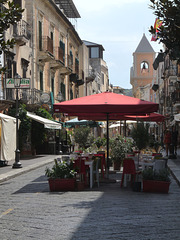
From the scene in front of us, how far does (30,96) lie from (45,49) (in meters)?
5.27

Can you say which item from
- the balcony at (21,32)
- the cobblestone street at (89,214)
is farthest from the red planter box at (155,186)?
the balcony at (21,32)

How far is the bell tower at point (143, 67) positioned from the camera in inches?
3637

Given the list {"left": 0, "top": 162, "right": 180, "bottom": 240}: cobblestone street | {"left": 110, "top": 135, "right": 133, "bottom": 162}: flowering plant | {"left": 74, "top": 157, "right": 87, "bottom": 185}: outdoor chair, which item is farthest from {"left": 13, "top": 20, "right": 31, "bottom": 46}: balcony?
{"left": 0, "top": 162, "right": 180, "bottom": 240}: cobblestone street

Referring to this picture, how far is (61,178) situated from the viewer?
10.8 metres

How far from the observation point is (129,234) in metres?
6.10

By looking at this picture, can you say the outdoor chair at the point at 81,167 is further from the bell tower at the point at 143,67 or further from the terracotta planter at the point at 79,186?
the bell tower at the point at 143,67

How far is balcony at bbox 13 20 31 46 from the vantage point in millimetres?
25248

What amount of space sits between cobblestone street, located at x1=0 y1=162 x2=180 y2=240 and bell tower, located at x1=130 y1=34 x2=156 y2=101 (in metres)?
78.3

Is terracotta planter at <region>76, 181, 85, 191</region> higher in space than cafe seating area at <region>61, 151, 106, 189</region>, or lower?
lower

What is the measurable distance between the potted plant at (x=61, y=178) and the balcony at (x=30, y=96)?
13.5 meters

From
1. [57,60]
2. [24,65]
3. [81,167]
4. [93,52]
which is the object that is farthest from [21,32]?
[93,52]

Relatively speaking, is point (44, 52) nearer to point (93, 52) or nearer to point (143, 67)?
point (93, 52)

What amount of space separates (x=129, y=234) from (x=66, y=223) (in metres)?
1.15

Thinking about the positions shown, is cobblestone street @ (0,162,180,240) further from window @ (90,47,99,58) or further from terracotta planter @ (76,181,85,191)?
window @ (90,47,99,58)
